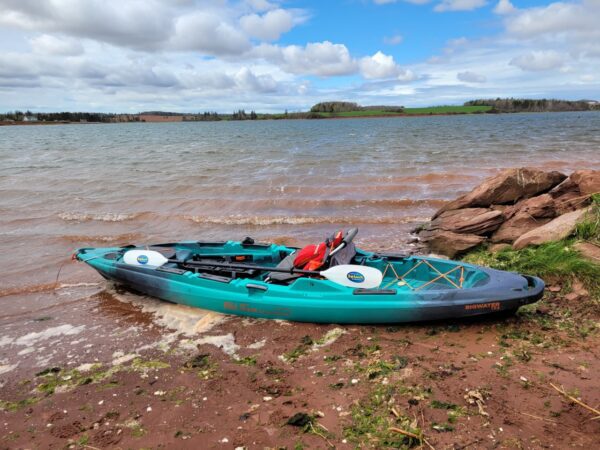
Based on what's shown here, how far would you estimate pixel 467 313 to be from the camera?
6.03 metres

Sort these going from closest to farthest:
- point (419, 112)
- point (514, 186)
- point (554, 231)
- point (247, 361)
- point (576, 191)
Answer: point (247, 361) < point (554, 231) < point (576, 191) < point (514, 186) < point (419, 112)

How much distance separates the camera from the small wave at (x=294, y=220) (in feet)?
45.2

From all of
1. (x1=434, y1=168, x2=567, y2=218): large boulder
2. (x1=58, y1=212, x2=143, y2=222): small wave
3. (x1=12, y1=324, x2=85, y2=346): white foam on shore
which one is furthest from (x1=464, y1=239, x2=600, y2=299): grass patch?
(x1=58, y1=212, x2=143, y2=222): small wave

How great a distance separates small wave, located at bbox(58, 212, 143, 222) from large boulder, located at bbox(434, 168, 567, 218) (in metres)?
11.8

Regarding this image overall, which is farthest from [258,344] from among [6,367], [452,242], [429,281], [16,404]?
[452,242]

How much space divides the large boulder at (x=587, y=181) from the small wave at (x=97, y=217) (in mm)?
13903

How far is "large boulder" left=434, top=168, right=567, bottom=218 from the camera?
11.3 m

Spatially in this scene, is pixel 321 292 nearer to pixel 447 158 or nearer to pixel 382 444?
pixel 382 444

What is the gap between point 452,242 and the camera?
9.88 m

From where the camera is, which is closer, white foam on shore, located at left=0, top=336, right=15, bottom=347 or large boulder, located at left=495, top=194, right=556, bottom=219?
white foam on shore, located at left=0, top=336, right=15, bottom=347

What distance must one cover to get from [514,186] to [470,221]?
2.07 meters

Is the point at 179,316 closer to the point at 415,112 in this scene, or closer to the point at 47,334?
the point at 47,334

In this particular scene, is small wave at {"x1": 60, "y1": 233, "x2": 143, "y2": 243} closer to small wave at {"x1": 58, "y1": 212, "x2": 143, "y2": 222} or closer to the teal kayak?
small wave at {"x1": 58, "y1": 212, "x2": 143, "y2": 222}

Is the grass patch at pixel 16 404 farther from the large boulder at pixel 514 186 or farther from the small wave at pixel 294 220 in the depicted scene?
the large boulder at pixel 514 186
